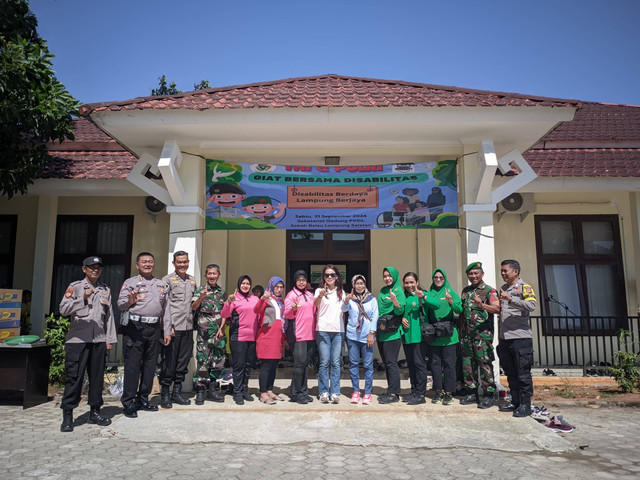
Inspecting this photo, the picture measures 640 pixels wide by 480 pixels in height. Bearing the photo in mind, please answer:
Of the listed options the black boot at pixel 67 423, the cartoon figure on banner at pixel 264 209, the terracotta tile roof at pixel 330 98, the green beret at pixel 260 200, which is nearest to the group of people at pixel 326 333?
the black boot at pixel 67 423

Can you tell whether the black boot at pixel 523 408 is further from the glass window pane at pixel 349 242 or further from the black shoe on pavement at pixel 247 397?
the glass window pane at pixel 349 242

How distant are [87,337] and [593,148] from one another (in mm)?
9180

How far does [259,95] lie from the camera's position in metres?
6.28

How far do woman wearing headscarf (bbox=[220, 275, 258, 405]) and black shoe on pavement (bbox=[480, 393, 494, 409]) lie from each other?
2.73 meters

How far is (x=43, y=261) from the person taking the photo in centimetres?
836

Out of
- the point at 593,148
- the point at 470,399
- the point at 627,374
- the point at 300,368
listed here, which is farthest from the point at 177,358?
the point at 593,148

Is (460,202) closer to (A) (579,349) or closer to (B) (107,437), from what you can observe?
(A) (579,349)

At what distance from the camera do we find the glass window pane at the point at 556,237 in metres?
9.15

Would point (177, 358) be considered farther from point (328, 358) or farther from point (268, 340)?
point (328, 358)

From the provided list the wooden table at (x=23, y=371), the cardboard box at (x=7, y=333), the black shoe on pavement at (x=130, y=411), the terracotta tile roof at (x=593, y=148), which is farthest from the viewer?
the terracotta tile roof at (x=593, y=148)

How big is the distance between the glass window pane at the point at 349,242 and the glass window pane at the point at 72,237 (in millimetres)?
4827

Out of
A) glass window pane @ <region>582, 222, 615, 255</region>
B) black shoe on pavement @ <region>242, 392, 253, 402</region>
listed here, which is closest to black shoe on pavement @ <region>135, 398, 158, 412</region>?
black shoe on pavement @ <region>242, 392, 253, 402</region>

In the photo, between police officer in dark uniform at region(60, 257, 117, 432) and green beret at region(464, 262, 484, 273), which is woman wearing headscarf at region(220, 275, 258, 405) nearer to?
police officer in dark uniform at region(60, 257, 117, 432)

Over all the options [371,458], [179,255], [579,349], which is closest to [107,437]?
[179,255]
